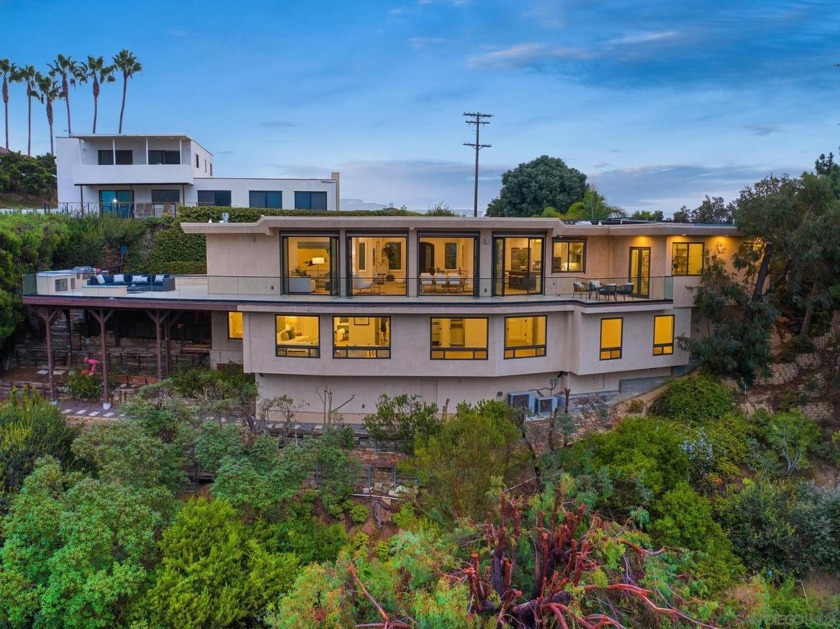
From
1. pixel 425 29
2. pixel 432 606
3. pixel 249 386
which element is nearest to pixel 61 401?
pixel 249 386

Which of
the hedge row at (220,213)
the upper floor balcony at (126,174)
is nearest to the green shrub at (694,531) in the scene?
the hedge row at (220,213)

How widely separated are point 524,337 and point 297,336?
756cm

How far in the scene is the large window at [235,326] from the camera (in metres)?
21.5

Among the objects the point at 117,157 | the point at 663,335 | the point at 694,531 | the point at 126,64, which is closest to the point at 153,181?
the point at 117,157

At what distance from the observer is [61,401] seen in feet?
65.8

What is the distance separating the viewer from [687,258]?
21.6m

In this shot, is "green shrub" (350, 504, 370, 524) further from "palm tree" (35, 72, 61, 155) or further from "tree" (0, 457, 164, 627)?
"palm tree" (35, 72, 61, 155)

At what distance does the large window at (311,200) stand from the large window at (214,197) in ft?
15.6

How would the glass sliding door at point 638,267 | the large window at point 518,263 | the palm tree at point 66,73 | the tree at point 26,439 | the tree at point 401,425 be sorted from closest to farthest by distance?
the tree at point 26,439, the tree at point 401,425, the large window at point 518,263, the glass sliding door at point 638,267, the palm tree at point 66,73

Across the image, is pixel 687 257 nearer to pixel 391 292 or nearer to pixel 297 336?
pixel 391 292

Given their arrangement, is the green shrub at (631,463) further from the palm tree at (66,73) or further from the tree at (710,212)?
the palm tree at (66,73)

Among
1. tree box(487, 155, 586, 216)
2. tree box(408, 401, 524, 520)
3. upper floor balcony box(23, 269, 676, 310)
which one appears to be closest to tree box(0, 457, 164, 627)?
tree box(408, 401, 524, 520)

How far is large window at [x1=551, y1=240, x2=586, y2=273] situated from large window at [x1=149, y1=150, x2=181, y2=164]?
29366mm

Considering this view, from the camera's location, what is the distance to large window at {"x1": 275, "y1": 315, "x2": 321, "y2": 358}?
18203mm
